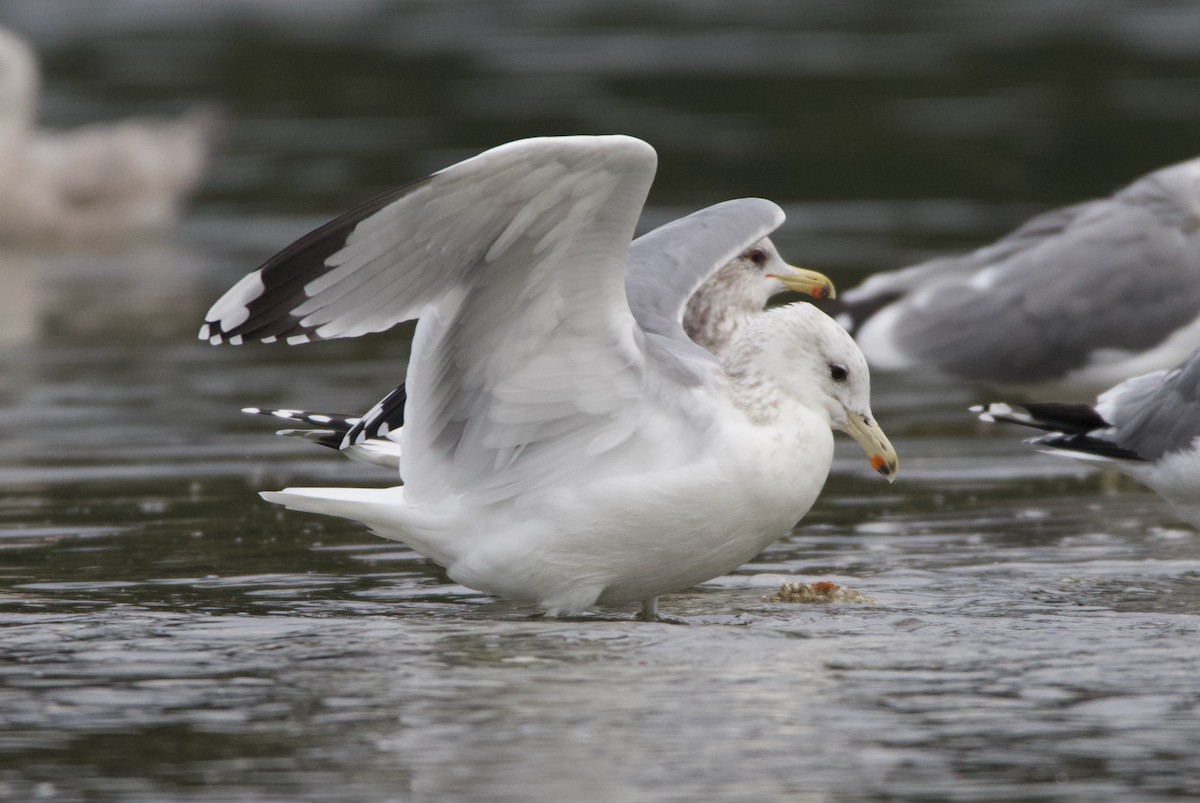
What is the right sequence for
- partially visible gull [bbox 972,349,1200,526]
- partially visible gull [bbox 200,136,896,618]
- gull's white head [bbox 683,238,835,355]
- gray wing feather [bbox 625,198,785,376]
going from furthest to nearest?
gull's white head [bbox 683,238,835,355]
partially visible gull [bbox 972,349,1200,526]
gray wing feather [bbox 625,198,785,376]
partially visible gull [bbox 200,136,896,618]

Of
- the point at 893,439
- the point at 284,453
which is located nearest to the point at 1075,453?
the point at 893,439

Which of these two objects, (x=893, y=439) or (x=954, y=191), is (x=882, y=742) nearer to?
(x=893, y=439)

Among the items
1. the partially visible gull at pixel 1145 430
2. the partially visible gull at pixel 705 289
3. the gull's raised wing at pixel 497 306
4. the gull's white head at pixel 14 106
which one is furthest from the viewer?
the gull's white head at pixel 14 106

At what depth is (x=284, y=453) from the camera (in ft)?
30.1

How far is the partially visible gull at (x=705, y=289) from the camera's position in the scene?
23.2 feet

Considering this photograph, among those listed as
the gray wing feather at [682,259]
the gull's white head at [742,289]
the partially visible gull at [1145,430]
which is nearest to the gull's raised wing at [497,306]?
the gray wing feather at [682,259]

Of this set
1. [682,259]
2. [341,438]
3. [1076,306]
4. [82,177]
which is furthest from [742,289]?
[82,177]

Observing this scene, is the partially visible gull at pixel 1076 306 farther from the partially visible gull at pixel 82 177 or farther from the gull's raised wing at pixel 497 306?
the partially visible gull at pixel 82 177

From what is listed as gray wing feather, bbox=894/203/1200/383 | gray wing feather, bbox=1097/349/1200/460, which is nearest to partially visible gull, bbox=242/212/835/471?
gray wing feather, bbox=1097/349/1200/460

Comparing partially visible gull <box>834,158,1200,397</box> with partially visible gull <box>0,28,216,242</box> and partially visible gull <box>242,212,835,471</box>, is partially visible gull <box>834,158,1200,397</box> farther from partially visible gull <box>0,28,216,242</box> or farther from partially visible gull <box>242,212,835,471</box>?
partially visible gull <box>0,28,216,242</box>

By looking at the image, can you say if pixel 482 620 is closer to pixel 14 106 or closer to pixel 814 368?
pixel 814 368

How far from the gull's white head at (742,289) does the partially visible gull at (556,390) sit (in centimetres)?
127

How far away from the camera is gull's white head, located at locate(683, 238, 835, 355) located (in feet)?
26.0

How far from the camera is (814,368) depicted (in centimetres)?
641
